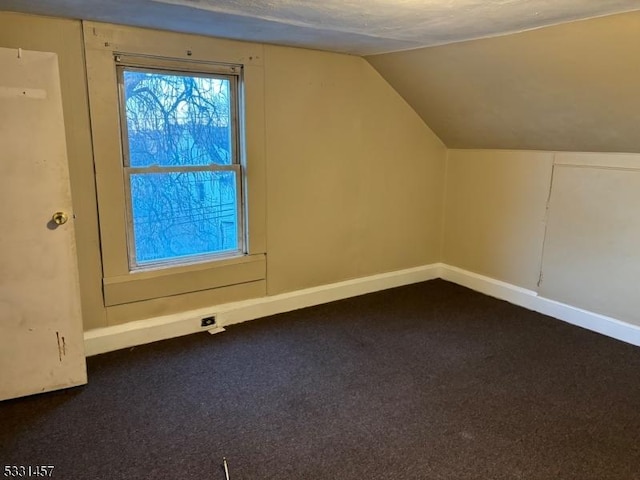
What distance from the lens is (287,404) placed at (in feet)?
7.99

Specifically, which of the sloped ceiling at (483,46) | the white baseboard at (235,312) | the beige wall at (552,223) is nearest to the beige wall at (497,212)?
the beige wall at (552,223)

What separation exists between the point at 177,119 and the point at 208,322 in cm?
141

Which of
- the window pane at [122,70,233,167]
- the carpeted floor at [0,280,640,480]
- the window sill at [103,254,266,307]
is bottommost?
the carpeted floor at [0,280,640,480]

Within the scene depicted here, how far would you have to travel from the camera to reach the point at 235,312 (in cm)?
340

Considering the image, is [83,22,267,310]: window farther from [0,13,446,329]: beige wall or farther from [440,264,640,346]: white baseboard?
[440,264,640,346]: white baseboard

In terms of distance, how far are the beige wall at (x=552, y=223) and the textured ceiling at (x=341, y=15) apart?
1.37 m

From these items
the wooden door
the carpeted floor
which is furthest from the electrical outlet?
the wooden door

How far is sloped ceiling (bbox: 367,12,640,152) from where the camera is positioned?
2418mm

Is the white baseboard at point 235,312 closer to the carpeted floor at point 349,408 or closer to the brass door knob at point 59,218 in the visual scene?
the carpeted floor at point 349,408

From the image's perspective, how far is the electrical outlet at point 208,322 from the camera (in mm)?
3270

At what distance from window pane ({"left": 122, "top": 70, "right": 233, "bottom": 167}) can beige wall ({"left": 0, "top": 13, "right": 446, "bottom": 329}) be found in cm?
24

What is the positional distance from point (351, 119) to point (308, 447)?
2530mm

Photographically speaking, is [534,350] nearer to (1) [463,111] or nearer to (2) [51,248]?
(1) [463,111]

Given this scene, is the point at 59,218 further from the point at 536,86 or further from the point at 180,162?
the point at 536,86
